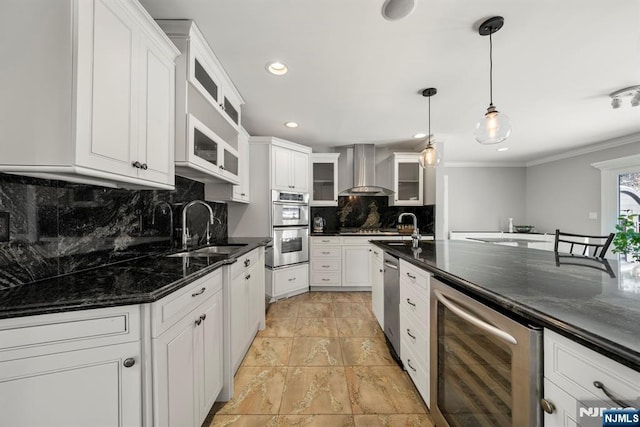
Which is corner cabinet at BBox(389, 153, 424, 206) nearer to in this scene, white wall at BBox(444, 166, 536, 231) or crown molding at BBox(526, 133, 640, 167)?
white wall at BBox(444, 166, 536, 231)

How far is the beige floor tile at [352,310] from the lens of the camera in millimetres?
2957

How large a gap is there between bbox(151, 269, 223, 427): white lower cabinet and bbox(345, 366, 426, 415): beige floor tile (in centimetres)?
91

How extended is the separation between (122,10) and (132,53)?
6.7 inches

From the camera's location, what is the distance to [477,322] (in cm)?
90

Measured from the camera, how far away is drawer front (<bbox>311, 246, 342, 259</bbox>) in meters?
3.96

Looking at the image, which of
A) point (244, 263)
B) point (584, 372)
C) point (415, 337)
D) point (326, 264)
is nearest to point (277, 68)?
point (244, 263)

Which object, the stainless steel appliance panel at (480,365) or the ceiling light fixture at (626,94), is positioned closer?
the stainless steel appliance panel at (480,365)

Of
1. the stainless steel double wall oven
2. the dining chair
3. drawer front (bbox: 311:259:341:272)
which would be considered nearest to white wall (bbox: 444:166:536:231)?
the dining chair

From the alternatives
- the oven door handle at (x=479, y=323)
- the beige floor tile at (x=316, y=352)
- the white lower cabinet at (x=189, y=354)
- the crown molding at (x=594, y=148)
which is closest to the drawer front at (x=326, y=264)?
the beige floor tile at (x=316, y=352)

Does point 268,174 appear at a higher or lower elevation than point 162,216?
higher

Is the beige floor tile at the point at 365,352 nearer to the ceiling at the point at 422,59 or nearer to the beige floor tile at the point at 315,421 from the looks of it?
the beige floor tile at the point at 315,421

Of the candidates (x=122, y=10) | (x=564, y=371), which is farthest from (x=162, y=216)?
(x=564, y=371)

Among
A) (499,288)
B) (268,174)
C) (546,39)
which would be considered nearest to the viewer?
(499,288)

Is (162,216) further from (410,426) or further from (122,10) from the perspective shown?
(410,426)
